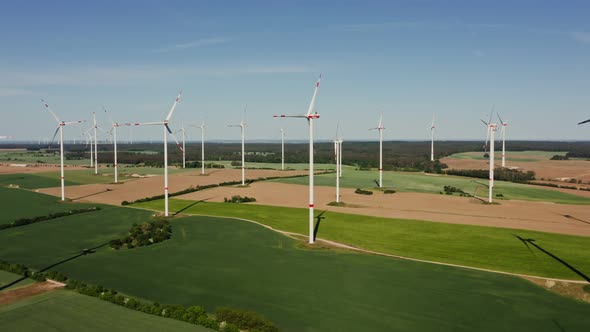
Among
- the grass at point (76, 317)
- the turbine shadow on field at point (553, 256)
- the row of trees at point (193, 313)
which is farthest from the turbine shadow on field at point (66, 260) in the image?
the turbine shadow on field at point (553, 256)

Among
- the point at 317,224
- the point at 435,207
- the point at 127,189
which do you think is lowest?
the point at 317,224

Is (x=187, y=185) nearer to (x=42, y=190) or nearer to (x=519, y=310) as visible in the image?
(x=42, y=190)

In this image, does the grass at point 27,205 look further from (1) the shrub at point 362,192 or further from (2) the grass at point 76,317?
(1) the shrub at point 362,192

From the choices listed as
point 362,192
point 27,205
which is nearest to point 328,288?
point 362,192

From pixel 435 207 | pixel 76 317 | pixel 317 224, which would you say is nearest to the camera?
pixel 76 317

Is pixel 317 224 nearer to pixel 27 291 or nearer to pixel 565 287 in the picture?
pixel 565 287
